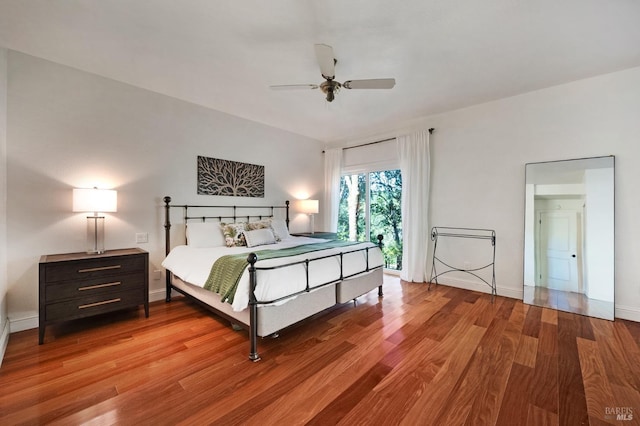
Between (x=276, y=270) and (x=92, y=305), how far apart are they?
200cm

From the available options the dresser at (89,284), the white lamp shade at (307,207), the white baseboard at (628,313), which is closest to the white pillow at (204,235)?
the dresser at (89,284)

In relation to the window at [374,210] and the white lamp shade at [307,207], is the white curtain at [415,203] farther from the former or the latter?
the white lamp shade at [307,207]

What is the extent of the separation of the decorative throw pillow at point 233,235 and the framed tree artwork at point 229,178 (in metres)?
0.70

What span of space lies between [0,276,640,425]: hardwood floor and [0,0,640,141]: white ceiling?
277cm

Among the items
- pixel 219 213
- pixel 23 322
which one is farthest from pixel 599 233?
pixel 23 322

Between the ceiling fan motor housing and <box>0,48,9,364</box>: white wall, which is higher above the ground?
the ceiling fan motor housing

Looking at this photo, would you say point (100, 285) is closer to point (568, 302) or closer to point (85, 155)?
point (85, 155)

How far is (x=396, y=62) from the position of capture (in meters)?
2.70

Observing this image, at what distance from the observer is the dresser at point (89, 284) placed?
238 centimetres

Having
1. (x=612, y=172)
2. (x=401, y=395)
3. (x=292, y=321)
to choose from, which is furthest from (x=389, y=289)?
(x=612, y=172)

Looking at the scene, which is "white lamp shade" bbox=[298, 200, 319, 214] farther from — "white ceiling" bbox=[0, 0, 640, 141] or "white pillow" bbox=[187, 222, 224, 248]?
"white ceiling" bbox=[0, 0, 640, 141]

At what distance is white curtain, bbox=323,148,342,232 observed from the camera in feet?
18.0

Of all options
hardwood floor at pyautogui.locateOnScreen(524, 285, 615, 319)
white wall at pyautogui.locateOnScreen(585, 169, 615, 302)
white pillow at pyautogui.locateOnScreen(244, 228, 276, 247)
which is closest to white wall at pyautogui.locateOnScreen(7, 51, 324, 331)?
white pillow at pyautogui.locateOnScreen(244, 228, 276, 247)

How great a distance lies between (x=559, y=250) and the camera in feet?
11.0
